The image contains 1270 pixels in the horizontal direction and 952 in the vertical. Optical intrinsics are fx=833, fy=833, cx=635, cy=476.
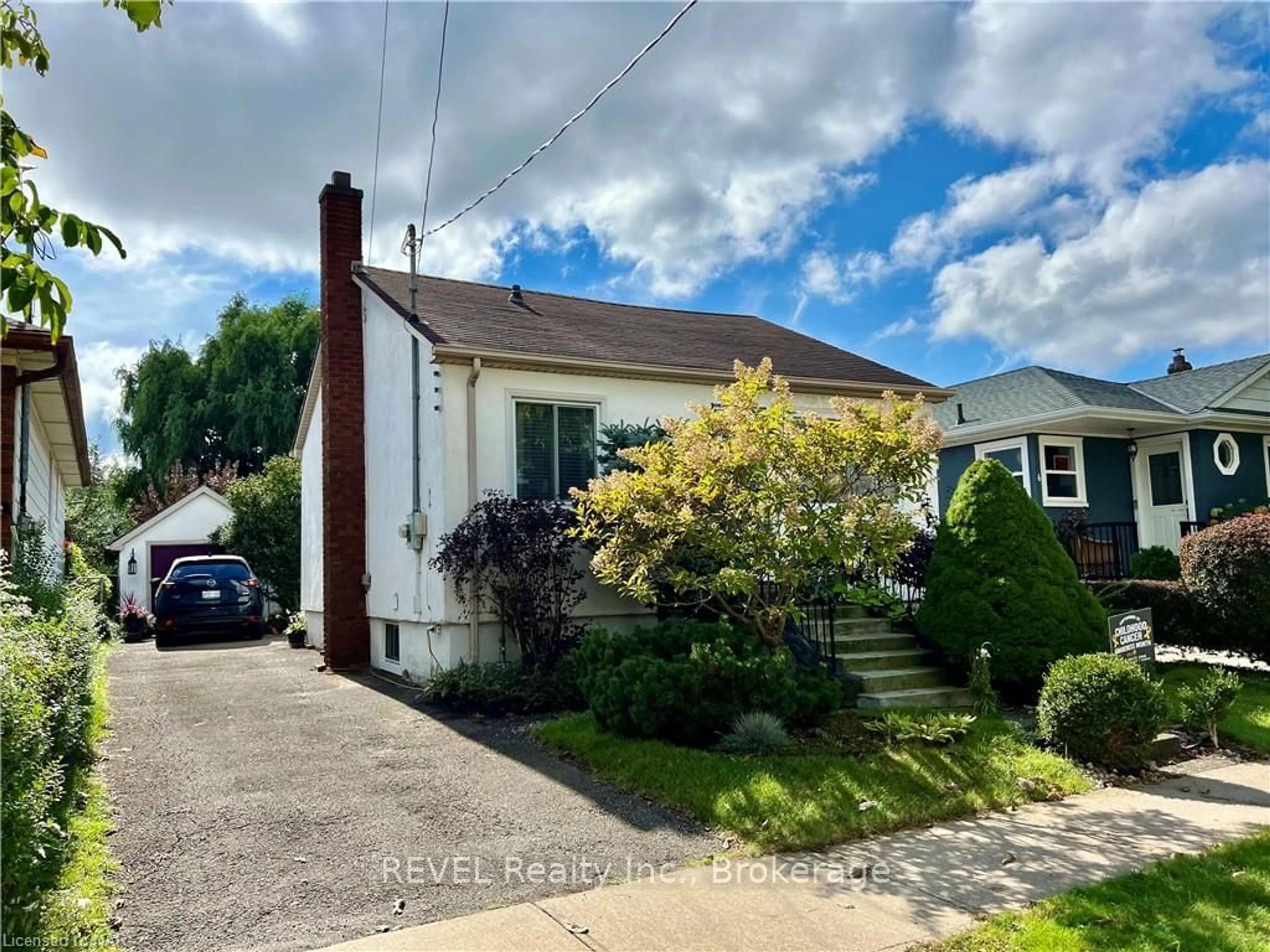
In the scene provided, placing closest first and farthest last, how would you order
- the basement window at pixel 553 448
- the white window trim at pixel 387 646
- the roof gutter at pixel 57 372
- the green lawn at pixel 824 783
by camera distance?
the green lawn at pixel 824 783, the roof gutter at pixel 57 372, the basement window at pixel 553 448, the white window trim at pixel 387 646

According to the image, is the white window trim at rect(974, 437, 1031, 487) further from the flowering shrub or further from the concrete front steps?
the flowering shrub

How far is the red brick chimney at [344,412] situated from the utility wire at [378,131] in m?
0.27

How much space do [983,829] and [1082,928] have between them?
1.60m

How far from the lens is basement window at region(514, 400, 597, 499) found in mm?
10781

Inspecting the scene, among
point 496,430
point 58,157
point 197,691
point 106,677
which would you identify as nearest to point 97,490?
point 106,677

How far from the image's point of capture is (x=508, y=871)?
466cm

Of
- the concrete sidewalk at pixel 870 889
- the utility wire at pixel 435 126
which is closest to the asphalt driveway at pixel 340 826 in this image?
the concrete sidewalk at pixel 870 889

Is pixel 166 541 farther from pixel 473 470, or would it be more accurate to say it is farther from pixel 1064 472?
pixel 1064 472

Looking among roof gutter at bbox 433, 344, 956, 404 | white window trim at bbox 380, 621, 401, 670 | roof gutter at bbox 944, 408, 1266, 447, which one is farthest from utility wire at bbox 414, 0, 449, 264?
roof gutter at bbox 944, 408, 1266, 447

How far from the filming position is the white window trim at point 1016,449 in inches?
663

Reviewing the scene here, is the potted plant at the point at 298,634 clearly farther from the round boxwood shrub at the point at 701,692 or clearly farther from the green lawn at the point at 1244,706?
the green lawn at the point at 1244,706

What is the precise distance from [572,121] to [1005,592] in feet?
22.2

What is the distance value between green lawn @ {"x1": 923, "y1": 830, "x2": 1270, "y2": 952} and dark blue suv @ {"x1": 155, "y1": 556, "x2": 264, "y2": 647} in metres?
16.8

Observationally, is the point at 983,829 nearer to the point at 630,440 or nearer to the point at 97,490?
the point at 630,440
